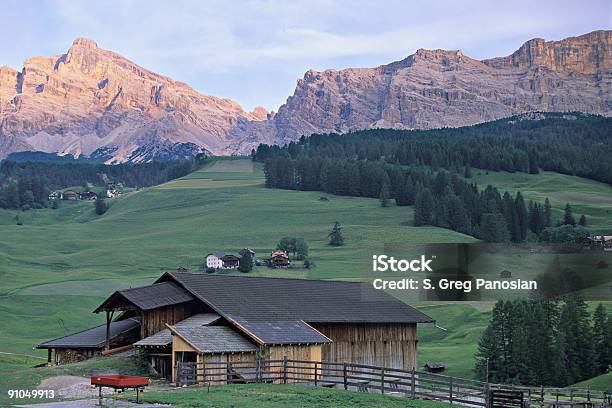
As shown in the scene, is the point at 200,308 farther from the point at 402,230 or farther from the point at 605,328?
the point at 402,230

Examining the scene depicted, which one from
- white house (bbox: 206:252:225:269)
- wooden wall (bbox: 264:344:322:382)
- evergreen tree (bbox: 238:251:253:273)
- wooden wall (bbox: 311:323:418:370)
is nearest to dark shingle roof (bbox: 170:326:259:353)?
wooden wall (bbox: 264:344:322:382)

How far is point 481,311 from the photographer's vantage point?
3615 inches

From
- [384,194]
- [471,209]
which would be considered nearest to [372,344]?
[471,209]

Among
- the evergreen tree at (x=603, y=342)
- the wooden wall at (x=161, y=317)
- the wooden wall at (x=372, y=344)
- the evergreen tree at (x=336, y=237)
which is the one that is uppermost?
the evergreen tree at (x=336, y=237)

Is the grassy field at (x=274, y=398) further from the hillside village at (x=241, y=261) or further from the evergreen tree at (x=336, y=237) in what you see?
the evergreen tree at (x=336, y=237)

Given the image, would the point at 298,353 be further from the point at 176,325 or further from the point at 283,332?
the point at 176,325

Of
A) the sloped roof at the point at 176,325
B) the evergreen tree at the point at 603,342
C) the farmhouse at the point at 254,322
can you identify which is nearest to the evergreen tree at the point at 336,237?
the evergreen tree at the point at 603,342

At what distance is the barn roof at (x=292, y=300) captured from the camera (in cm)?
4616

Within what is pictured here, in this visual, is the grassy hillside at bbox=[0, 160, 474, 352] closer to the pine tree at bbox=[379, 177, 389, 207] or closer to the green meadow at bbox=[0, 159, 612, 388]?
the green meadow at bbox=[0, 159, 612, 388]

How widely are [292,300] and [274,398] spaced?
1866 centimetres

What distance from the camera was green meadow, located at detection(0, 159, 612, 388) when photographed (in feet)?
278

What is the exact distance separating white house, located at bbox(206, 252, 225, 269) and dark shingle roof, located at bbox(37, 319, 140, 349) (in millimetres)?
75632

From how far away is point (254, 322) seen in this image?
44375 mm

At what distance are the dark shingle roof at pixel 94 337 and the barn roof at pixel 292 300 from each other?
12.3ft
